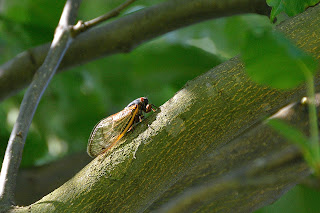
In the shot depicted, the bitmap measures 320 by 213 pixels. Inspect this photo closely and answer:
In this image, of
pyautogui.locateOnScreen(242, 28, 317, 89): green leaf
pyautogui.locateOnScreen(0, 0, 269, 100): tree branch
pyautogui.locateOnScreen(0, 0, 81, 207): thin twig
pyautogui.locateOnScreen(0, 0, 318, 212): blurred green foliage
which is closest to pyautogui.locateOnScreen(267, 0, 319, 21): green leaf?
pyautogui.locateOnScreen(0, 0, 269, 100): tree branch

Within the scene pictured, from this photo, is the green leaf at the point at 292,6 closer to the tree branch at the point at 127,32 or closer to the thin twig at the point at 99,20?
the tree branch at the point at 127,32

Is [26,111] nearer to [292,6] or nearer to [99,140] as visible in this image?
[99,140]

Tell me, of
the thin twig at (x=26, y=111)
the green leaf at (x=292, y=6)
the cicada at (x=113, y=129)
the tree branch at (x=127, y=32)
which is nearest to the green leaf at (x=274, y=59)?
the cicada at (x=113, y=129)

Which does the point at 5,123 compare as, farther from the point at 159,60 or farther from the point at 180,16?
the point at 180,16

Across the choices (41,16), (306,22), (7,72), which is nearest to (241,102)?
(306,22)

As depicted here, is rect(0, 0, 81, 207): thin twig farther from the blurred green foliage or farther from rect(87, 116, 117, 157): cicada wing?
the blurred green foliage

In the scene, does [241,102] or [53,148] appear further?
[53,148]

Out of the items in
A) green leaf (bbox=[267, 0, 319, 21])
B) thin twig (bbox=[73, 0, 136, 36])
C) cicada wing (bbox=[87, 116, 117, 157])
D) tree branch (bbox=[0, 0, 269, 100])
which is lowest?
cicada wing (bbox=[87, 116, 117, 157])
